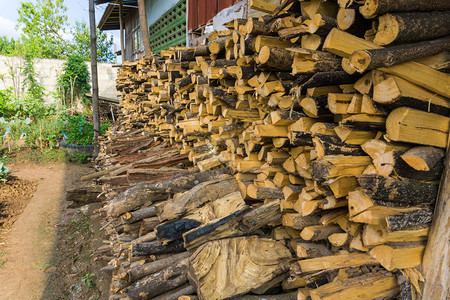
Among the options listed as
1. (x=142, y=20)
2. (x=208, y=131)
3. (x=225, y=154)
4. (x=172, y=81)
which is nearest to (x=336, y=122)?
(x=225, y=154)

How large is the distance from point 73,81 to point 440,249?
15.3 metres

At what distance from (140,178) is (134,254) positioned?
3.80 ft

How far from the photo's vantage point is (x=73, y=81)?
13.5 m

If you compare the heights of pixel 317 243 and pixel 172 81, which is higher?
pixel 172 81

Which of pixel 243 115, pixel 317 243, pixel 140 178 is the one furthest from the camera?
pixel 140 178

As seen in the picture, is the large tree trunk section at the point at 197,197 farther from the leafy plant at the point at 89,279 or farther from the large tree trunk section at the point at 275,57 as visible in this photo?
the leafy plant at the point at 89,279

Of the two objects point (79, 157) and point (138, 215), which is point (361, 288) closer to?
point (138, 215)

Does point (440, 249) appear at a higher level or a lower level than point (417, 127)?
lower

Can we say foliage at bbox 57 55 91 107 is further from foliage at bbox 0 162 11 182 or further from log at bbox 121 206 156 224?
log at bbox 121 206 156 224

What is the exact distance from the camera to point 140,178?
126 inches

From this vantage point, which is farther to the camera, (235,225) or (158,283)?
(235,225)

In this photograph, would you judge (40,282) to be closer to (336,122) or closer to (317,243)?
(317,243)

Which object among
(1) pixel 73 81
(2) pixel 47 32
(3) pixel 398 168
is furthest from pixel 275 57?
(2) pixel 47 32

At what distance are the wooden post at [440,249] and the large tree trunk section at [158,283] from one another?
1530mm
